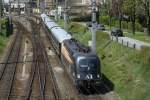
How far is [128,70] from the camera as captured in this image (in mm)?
38625

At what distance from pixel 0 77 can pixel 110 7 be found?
61.7 m

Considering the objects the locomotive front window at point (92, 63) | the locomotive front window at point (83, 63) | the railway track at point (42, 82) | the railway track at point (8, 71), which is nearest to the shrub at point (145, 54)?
the locomotive front window at point (92, 63)

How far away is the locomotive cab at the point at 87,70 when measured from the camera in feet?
114

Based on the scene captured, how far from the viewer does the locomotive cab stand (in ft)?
114

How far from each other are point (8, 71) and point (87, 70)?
14.2 meters

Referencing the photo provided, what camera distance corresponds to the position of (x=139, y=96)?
31.3 meters

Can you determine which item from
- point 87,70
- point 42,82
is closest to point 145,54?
point 87,70

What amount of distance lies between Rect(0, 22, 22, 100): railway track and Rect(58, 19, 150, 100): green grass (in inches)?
340

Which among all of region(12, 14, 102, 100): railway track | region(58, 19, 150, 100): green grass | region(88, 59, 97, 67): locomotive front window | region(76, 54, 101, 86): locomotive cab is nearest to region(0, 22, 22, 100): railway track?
region(12, 14, 102, 100): railway track

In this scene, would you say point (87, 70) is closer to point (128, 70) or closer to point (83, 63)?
point (83, 63)

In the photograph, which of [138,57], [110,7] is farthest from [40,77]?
[110,7]

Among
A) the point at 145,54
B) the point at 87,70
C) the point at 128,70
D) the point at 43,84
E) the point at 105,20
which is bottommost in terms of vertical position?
the point at 43,84

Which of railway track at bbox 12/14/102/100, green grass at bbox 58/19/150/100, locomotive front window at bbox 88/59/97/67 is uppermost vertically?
locomotive front window at bbox 88/59/97/67

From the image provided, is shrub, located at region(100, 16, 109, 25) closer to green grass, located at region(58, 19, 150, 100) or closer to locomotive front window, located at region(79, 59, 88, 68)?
green grass, located at region(58, 19, 150, 100)
